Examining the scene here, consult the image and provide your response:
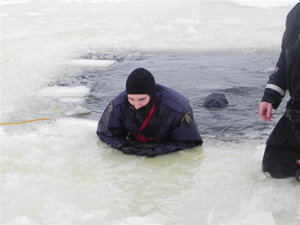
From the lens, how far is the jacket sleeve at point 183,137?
391 centimetres

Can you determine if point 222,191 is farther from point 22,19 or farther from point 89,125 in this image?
point 22,19

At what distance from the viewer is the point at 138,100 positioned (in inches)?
147

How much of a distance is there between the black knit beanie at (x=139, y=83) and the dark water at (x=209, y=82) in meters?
1.10

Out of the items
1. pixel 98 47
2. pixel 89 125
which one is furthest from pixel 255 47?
pixel 89 125

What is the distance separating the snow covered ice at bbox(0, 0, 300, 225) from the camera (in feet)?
10.0

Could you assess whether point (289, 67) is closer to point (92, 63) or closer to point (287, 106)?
point (287, 106)

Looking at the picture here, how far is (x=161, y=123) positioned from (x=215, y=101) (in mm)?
1659

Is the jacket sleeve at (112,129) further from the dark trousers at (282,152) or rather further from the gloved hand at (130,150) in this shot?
the dark trousers at (282,152)

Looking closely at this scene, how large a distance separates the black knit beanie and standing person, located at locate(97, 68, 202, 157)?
1 cm

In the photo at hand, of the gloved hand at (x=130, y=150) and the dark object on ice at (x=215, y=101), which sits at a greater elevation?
the gloved hand at (x=130, y=150)

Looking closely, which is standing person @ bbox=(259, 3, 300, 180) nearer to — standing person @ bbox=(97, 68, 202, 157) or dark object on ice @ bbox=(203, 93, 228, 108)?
standing person @ bbox=(97, 68, 202, 157)

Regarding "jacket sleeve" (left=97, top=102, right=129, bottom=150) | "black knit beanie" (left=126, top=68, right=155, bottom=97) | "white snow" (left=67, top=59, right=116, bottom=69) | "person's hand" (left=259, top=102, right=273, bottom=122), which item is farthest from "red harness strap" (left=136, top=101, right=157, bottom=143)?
"white snow" (left=67, top=59, right=116, bottom=69)

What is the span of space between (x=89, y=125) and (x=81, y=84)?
1.83 meters

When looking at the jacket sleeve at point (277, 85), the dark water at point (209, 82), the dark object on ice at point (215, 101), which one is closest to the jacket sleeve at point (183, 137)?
the dark water at point (209, 82)
